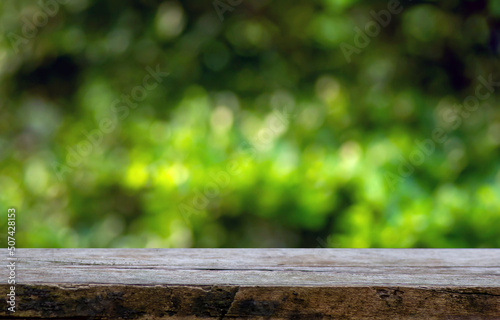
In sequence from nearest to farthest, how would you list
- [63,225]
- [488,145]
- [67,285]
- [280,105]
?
[67,285], [488,145], [280,105], [63,225]

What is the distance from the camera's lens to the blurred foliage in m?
1.36

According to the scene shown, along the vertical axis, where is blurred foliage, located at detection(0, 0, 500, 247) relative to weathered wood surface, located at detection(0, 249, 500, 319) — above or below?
below

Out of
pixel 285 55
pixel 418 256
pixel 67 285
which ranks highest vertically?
pixel 67 285

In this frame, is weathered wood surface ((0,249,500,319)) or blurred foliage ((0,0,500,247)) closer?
weathered wood surface ((0,249,500,319))

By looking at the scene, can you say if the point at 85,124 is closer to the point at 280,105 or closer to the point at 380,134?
Answer: the point at 280,105

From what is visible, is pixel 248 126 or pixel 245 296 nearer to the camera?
pixel 245 296

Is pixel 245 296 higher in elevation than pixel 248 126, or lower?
higher

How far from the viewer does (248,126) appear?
1468 mm

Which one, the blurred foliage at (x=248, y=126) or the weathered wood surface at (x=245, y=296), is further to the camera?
the blurred foliage at (x=248, y=126)

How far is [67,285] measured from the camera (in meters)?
0.46

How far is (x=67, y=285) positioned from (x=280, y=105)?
105 cm

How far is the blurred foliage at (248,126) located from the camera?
1363 mm

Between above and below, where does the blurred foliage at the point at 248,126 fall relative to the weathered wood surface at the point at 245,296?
below

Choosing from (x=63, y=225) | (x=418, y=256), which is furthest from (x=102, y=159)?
(x=418, y=256)
